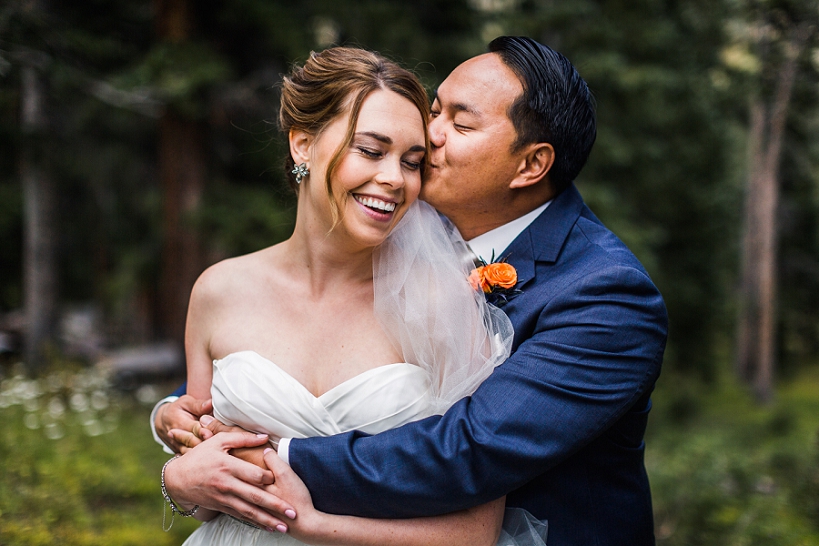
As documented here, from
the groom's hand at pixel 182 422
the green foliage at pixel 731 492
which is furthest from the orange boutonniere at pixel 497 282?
the green foliage at pixel 731 492

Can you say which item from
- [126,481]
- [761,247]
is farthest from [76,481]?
[761,247]

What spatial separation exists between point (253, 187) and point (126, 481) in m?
4.32

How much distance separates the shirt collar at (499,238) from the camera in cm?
268

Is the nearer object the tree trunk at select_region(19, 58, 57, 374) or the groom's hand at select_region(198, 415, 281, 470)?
the groom's hand at select_region(198, 415, 281, 470)

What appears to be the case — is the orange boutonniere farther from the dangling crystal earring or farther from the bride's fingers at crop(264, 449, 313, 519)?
the bride's fingers at crop(264, 449, 313, 519)

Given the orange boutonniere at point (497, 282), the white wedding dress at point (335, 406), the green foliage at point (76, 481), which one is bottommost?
the green foliage at point (76, 481)

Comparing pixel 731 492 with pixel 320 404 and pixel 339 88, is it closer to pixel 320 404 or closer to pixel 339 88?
pixel 320 404

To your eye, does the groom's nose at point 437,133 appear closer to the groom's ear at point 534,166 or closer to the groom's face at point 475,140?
the groom's face at point 475,140

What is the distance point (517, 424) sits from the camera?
208 cm

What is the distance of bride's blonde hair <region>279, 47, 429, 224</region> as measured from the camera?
2.42 meters

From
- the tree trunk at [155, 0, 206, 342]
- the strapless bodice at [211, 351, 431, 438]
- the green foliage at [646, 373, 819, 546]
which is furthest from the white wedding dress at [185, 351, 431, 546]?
the tree trunk at [155, 0, 206, 342]

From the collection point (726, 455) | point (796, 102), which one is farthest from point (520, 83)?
point (726, 455)

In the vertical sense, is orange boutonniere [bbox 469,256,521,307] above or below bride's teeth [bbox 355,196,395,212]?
below

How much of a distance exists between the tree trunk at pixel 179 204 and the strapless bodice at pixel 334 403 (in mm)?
6690
